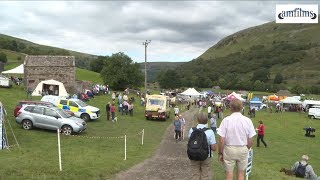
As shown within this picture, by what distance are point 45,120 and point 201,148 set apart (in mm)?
16810

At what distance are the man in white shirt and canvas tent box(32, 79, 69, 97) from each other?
3959 cm

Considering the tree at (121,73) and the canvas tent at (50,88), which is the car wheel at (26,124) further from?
the tree at (121,73)

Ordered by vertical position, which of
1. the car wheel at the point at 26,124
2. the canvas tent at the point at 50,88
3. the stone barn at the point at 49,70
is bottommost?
the car wheel at the point at 26,124

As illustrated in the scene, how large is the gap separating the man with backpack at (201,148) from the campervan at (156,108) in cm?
2780

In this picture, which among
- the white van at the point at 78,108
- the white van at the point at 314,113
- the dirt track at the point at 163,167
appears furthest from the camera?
the white van at the point at 314,113

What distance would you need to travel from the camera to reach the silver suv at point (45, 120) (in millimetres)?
23141

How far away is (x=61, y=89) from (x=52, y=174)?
34.9 metres

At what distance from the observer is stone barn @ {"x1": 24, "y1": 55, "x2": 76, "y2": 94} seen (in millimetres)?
52219

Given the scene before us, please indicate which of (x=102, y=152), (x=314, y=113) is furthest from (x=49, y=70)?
(x=102, y=152)

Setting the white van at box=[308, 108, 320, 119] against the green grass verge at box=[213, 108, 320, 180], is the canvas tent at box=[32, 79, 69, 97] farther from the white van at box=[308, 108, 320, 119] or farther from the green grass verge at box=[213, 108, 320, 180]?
the white van at box=[308, 108, 320, 119]

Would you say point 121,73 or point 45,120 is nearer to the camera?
point 45,120

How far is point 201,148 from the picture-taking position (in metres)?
8.04

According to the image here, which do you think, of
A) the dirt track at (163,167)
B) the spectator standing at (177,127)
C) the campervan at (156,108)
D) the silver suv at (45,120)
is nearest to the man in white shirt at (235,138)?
the dirt track at (163,167)

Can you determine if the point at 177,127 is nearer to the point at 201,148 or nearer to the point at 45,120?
the point at 45,120
